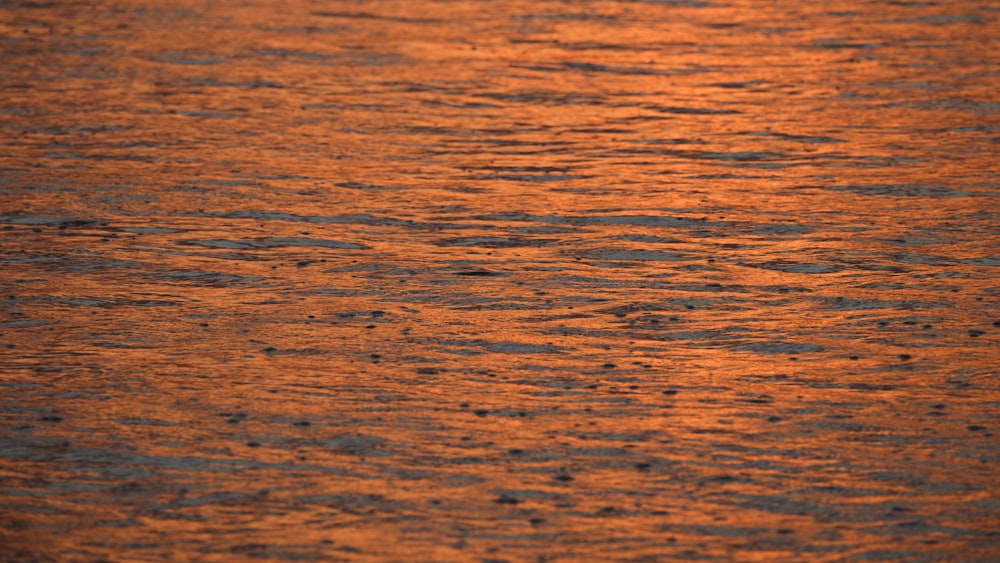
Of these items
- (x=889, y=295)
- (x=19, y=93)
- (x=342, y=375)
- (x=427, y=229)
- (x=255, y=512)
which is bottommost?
(x=255, y=512)

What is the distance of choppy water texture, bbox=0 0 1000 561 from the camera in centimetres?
493

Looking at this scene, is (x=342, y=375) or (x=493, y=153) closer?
(x=342, y=375)

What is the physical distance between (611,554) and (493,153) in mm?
5342

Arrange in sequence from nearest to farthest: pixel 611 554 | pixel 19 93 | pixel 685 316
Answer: pixel 611 554
pixel 685 316
pixel 19 93

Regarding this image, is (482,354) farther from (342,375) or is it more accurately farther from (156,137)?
(156,137)

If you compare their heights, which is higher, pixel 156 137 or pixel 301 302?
pixel 156 137

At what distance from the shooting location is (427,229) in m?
8.09

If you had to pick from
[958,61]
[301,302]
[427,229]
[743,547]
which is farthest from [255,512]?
[958,61]

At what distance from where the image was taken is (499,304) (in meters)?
6.91

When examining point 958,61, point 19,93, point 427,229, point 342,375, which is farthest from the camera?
point 958,61

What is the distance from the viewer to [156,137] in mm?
10070

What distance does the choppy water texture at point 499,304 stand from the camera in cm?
493

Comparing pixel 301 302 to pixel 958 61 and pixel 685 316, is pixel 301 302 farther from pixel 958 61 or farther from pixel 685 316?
pixel 958 61

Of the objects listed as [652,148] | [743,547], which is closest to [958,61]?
[652,148]
